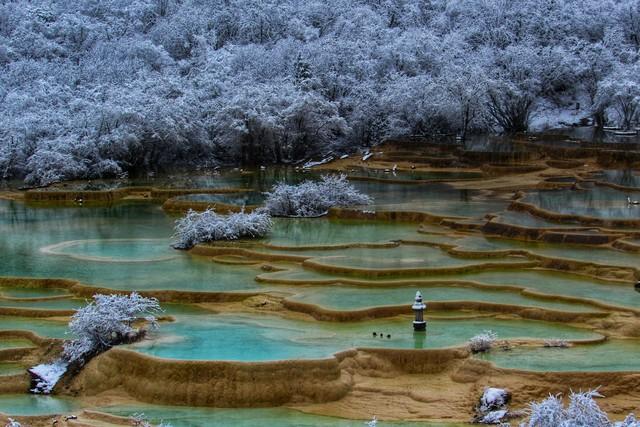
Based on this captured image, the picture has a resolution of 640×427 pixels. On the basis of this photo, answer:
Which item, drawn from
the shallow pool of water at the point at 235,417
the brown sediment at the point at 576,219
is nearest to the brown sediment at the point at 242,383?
the shallow pool of water at the point at 235,417

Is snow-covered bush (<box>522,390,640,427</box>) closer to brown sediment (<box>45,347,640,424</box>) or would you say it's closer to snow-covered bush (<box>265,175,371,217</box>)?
brown sediment (<box>45,347,640,424</box>)

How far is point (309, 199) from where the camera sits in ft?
107

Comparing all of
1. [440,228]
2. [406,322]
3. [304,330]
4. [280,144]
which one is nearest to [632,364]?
[406,322]

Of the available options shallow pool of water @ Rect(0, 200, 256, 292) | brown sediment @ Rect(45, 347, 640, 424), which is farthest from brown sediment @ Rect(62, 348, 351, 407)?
shallow pool of water @ Rect(0, 200, 256, 292)

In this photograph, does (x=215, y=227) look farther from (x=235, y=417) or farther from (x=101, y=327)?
(x=235, y=417)

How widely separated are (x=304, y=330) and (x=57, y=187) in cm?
2431

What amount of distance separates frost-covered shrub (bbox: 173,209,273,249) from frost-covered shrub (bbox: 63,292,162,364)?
29.7 ft

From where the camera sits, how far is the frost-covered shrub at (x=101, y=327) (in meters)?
17.3

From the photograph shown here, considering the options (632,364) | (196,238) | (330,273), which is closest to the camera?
(632,364)

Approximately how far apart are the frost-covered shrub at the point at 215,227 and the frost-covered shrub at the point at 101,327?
9044mm

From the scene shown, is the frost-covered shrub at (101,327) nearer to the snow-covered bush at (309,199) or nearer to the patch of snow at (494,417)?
the patch of snow at (494,417)

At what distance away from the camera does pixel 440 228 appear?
28750 millimetres

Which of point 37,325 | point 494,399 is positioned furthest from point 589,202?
point 37,325

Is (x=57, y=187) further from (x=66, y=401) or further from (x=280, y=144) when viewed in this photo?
(x=66, y=401)
